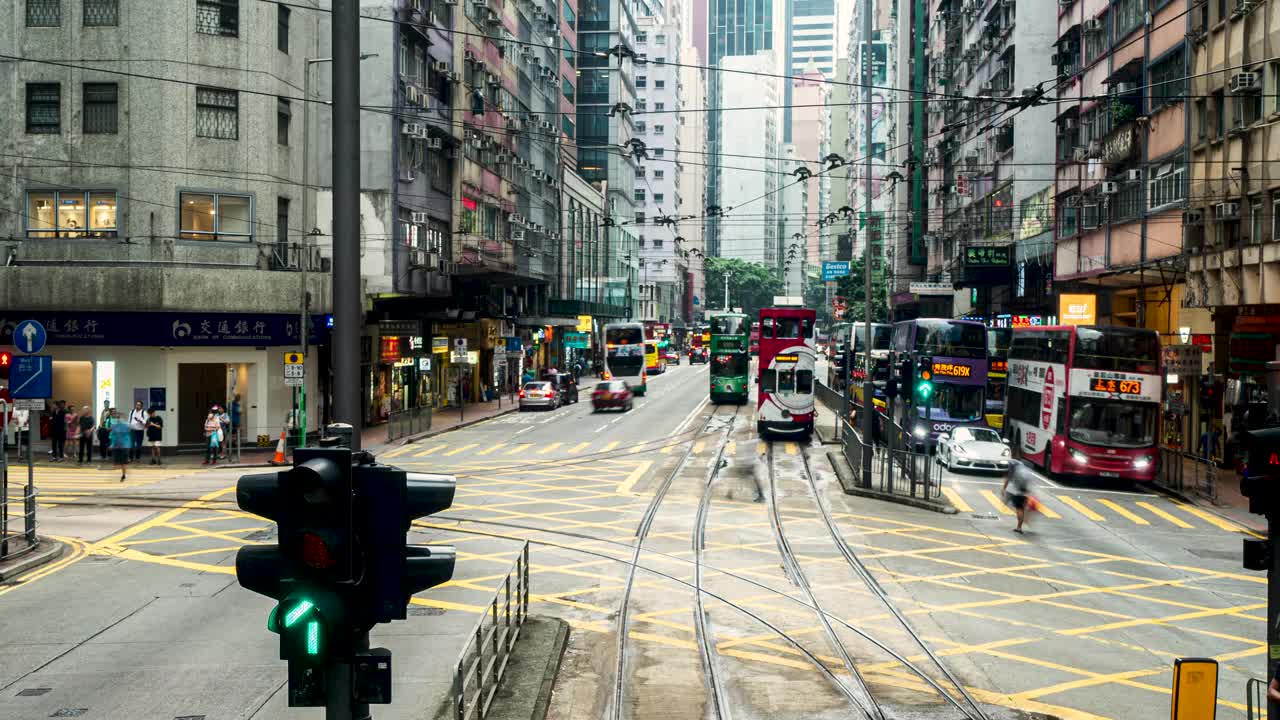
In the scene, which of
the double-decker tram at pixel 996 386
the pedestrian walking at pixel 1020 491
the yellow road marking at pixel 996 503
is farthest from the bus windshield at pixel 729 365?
the pedestrian walking at pixel 1020 491

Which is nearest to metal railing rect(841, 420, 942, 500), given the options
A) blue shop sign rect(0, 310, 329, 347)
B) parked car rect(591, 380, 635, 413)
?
blue shop sign rect(0, 310, 329, 347)

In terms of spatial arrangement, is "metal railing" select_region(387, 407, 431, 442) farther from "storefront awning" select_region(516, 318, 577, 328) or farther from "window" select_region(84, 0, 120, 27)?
"storefront awning" select_region(516, 318, 577, 328)

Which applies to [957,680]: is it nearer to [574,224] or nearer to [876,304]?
[574,224]

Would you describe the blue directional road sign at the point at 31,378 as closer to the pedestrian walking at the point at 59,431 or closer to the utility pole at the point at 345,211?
the pedestrian walking at the point at 59,431

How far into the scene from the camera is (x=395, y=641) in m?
14.1

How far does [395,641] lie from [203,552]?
7744 millimetres

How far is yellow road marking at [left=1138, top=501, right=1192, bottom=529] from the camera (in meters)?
26.3

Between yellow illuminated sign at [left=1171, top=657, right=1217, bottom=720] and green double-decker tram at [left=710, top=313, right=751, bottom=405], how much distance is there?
45.5 meters

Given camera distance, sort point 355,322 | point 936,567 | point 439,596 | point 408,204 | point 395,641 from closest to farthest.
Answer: point 355,322 < point 395,641 < point 439,596 < point 936,567 < point 408,204

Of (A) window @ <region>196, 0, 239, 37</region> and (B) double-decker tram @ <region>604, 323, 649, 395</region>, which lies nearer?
(A) window @ <region>196, 0, 239, 37</region>

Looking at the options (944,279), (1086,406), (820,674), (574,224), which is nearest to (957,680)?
(820,674)

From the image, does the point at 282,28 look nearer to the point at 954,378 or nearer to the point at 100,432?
the point at 100,432

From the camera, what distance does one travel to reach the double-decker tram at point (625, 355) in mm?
70062

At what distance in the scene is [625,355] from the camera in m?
70.4
